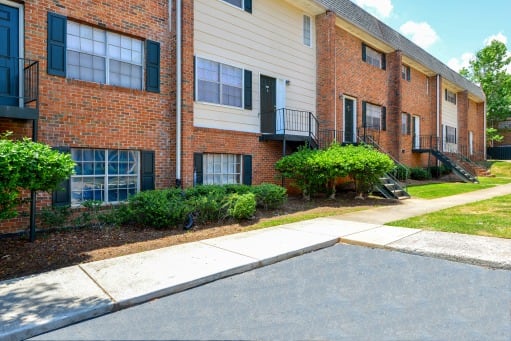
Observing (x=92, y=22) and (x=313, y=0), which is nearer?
(x=92, y=22)

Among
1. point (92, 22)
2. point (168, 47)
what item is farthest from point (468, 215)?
point (92, 22)

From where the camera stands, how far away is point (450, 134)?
2784 centimetres

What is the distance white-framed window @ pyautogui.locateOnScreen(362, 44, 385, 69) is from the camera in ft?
59.0

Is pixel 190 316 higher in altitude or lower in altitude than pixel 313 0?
lower

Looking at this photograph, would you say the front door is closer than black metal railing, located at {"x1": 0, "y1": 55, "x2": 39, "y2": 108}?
No

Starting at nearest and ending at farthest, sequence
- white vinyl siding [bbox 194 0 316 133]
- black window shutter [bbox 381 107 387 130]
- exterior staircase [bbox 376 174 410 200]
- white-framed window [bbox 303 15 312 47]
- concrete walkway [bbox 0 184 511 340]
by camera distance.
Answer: concrete walkway [bbox 0 184 511 340], white vinyl siding [bbox 194 0 316 133], exterior staircase [bbox 376 174 410 200], white-framed window [bbox 303 15 312 47], black window shutter [bbox 381 107 387 130]

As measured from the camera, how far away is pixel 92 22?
27.7 feet

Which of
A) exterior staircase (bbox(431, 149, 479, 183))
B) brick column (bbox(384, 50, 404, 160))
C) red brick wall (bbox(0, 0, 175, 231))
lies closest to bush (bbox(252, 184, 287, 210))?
red brick wall (bbox(0, 0, 175, 231))

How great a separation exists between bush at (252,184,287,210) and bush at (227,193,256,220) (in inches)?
41.4

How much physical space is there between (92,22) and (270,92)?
6.41 m

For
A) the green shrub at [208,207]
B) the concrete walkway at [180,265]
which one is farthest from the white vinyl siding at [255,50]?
the concrete walkway at [180,265]

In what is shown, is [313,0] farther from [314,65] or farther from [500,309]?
[500,309]

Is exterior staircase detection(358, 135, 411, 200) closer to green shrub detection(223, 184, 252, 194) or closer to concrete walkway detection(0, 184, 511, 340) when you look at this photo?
concrete walkway detection(0, 184, 511, 340)

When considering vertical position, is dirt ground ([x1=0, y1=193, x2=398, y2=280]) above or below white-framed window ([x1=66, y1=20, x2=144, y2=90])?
below
